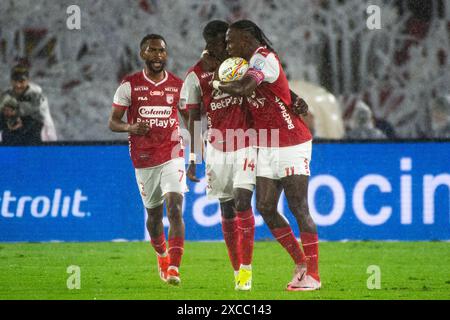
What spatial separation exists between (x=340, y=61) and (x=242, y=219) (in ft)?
46.1

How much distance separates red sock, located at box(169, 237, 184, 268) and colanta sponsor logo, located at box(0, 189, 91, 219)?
4.16 metres

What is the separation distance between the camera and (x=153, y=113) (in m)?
11.4

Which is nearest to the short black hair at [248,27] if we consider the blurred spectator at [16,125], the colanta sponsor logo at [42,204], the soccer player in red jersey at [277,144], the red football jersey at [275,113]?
the soccer player in red jersey at [277,144]

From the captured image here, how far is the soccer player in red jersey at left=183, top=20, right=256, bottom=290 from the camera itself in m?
10.4

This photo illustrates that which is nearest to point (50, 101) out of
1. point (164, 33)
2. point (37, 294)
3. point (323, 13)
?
point (164, 33)

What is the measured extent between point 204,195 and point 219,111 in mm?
4359

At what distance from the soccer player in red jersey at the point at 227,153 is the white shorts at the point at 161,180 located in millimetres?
318

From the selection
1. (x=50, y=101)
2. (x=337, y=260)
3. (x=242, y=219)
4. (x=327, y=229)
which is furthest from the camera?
(x=50, y=101)

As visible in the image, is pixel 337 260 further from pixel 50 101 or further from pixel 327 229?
pixel 50 101

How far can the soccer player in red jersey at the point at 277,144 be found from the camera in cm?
1015

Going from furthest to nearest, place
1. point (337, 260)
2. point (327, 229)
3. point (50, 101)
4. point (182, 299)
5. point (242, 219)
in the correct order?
point (50, 101) → point (327, 229) → point (337, 260) → point (242, 219) → point (182, 299)

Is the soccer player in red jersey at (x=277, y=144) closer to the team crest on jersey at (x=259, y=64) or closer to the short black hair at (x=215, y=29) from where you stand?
the team crest on jersey at (x=259, y=64)

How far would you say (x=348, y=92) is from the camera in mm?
24344

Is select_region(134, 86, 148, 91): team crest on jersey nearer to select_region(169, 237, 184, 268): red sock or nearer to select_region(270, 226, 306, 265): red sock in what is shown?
select_region(169, 237, 184, 268): red sock
